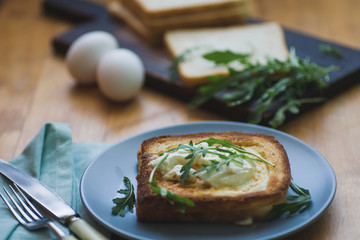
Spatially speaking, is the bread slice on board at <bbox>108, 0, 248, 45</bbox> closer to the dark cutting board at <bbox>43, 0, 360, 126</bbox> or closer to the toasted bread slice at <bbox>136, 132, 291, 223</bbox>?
the dark cutting board at <bbox>43, 0, 360, 126</bbox>

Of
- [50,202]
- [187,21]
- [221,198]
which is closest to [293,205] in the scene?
[221,198]

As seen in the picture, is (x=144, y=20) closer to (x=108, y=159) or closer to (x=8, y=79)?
(x=8, y=79)

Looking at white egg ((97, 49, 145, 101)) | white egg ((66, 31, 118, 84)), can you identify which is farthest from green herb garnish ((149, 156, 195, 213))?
white egg ((66, 31, 118, 84))

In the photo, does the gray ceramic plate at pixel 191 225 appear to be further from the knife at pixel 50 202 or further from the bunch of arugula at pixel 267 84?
the bunch of arugula at pixel 267 84

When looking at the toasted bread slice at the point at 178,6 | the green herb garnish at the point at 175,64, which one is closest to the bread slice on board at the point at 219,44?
the green herb garnish at the point at 175,64

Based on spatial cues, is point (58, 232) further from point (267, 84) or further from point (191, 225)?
point (267, 84)

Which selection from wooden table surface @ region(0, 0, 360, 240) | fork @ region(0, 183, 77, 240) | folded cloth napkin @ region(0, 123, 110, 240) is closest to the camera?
fork @ region(0, 183, 77, 240)

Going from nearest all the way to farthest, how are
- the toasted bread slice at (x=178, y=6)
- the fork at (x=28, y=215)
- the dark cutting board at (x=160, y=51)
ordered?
the fork at (x=28, y=215) → the dark cutting board at (x=160, y=51) → the toasted bread slice at (x=178, y=6)
